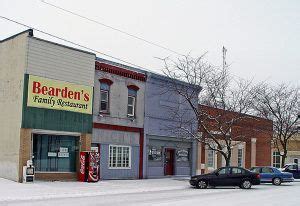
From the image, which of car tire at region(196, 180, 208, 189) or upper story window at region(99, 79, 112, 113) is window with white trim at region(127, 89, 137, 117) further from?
car tire at region(196, 180, 208, 189)

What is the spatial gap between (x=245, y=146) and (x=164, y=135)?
1595cm

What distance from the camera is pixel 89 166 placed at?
2684cm

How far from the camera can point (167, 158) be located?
1396 inches

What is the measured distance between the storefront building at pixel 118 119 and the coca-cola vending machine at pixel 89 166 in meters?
1.81

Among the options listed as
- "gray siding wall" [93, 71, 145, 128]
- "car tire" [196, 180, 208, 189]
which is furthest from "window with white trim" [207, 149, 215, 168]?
"car tire" [196, 180, 208, 189]

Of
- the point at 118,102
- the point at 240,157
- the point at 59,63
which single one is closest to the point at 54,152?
the point at 59,63

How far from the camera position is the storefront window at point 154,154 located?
3338 centimetres

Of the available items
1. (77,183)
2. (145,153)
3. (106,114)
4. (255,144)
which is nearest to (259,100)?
(255,144)

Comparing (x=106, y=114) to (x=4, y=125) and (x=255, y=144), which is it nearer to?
(x=4, y=125)

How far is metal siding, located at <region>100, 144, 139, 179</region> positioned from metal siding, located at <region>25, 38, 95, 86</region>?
4.40 metres

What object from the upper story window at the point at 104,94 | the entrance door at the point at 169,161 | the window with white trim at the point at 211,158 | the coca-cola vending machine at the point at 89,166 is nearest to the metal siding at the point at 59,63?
the upper story window at the point at 104,94

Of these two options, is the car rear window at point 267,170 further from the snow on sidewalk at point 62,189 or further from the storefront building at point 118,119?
the storefront building at point 118,119

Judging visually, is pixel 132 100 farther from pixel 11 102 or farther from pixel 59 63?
pixel 11 102

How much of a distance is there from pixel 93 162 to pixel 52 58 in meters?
6.23
